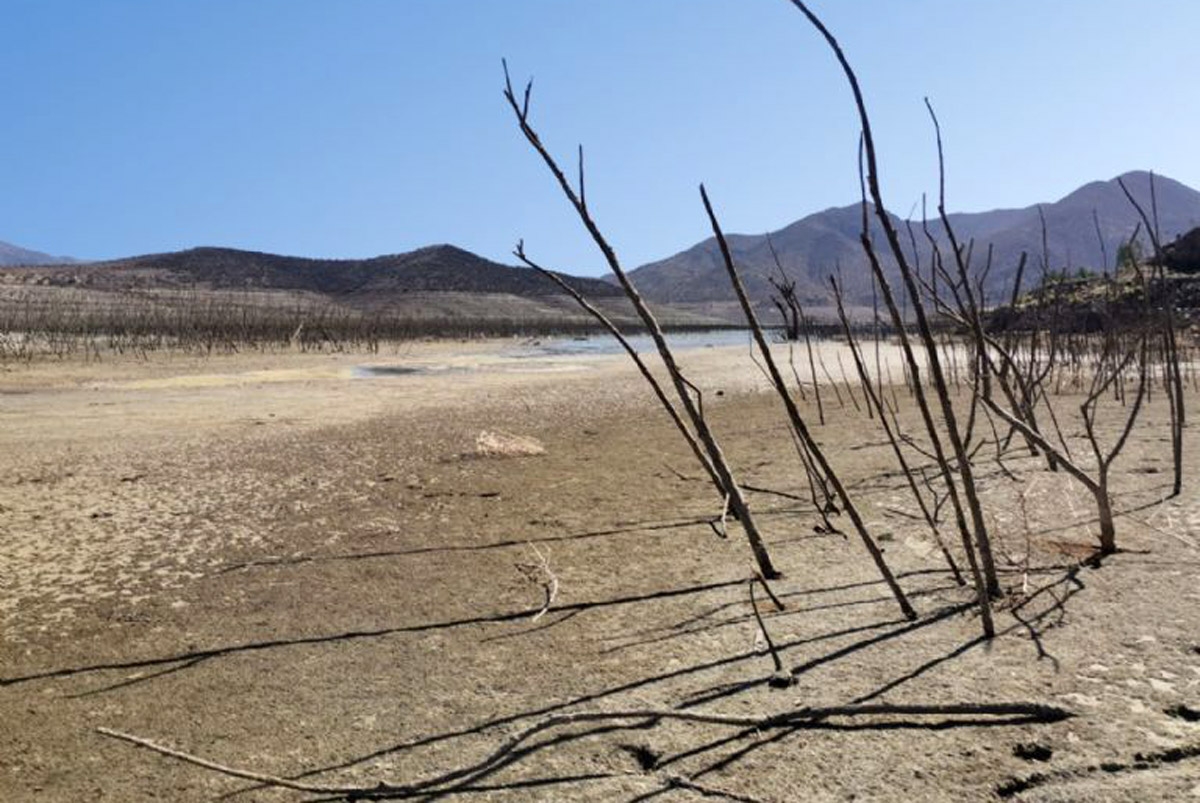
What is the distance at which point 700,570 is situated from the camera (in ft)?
15.6

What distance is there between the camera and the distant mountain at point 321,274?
78.8 meters

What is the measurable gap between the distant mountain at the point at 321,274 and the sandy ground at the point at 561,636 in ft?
239

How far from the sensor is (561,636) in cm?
387

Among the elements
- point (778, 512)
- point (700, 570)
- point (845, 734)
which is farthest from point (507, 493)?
point (845, 734)

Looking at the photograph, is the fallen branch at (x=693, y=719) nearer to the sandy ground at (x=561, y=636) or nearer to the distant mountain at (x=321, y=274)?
the sandy ground at (x=561, y=636)

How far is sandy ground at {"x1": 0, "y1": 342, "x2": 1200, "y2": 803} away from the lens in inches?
99.4

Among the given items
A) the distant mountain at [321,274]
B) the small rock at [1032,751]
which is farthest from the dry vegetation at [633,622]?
the distant mountain at [321,274]

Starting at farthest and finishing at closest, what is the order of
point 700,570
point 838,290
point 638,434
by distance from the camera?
point 638,434 → point 838,290 → point 700,570

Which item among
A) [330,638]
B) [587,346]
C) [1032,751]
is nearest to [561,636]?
[330,638]

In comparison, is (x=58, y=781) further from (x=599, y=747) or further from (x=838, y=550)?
(x=838, y=550)

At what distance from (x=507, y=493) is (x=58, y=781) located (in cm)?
475

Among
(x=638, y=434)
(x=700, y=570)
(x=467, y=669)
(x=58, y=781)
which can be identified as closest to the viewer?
(x=58, y=781)

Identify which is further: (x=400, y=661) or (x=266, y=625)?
(x=266, y=625)

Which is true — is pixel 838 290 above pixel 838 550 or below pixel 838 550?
above
